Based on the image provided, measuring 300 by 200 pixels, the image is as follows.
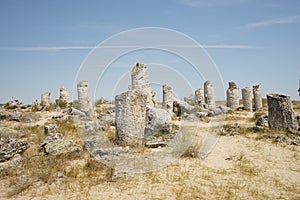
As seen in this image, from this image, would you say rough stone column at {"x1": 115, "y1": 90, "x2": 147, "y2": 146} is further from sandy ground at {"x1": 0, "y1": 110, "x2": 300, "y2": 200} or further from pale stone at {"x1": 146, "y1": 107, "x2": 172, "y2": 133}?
sandy ground at {"x1": 0, "y1": 110, "x2": 300, "y2": 200}

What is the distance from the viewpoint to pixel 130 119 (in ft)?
32.2

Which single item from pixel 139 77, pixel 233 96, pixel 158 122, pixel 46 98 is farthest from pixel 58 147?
pixel 46 98

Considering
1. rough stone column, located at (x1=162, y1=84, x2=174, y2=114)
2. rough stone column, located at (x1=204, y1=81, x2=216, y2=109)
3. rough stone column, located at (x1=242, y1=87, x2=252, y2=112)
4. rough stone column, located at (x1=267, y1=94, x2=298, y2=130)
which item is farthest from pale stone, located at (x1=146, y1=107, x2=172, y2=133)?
rough stone column, located at (x1=242, y1=87, x2=252, y2=112)

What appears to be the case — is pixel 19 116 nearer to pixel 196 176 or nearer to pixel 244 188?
pixel 196 176

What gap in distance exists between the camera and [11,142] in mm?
8828

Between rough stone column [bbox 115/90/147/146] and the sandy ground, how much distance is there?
2.11 meters

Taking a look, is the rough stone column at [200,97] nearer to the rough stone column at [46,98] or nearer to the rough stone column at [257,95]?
the rough stone column at [257,95]

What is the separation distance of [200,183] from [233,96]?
59.4 ft

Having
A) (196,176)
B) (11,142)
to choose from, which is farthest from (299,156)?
(11,142)

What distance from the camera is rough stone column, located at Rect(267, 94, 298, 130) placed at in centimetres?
1185

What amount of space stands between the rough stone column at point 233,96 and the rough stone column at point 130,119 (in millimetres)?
15103

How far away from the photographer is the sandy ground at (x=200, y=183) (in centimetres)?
573

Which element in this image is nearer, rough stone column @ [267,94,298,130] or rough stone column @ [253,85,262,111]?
rough stone column @ [267,94,298,130]

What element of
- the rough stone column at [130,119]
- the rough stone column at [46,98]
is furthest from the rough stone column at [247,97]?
the rough stone column at [46,98]
